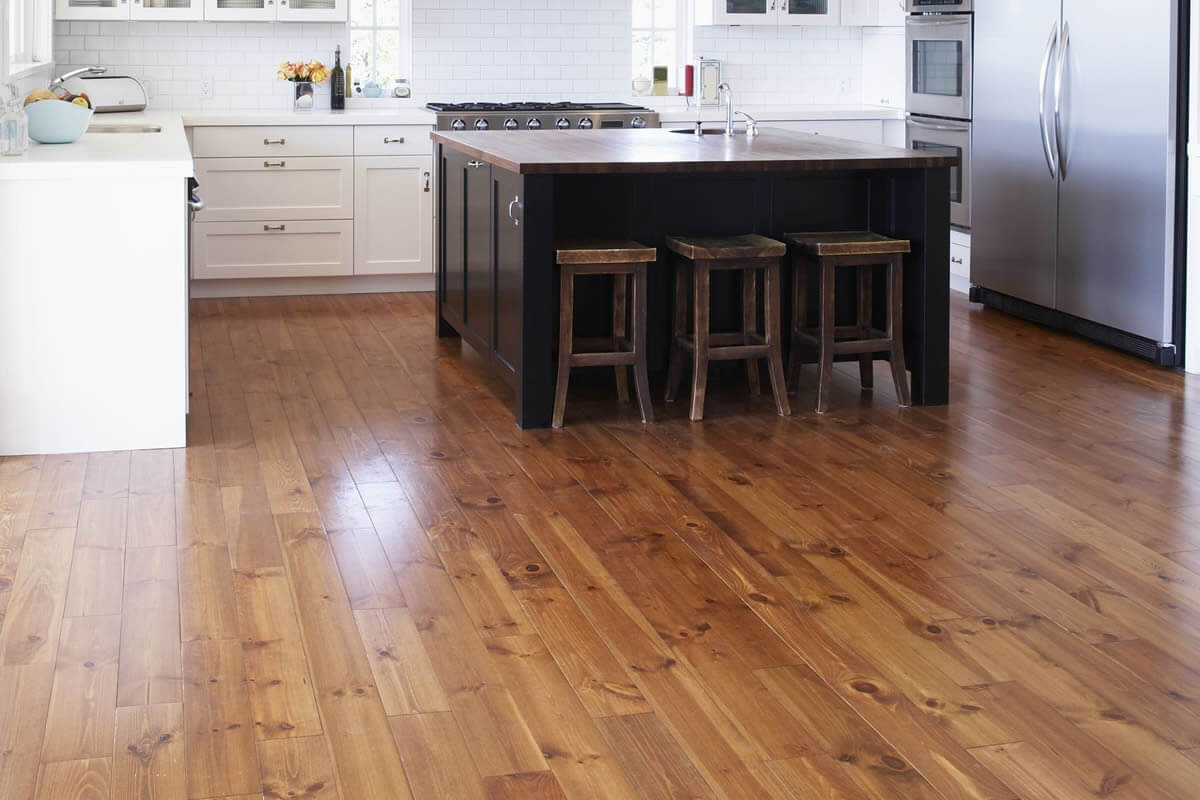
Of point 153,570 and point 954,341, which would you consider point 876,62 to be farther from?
point 153,570

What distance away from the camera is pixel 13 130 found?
4.41 m

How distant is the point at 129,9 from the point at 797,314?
388cm

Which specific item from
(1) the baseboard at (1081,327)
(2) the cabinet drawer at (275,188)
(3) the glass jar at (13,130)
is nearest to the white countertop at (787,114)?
(1) the baseboard at (1081,327)

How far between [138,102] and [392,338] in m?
2.04

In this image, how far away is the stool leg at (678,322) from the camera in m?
5.06

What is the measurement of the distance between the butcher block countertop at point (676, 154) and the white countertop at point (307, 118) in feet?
5.12

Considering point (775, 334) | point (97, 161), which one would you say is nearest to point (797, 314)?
point (775, 334)

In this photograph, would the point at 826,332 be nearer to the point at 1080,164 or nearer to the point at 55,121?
the point at 1080,164

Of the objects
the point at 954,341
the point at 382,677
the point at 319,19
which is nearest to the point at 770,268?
the point at 954,341

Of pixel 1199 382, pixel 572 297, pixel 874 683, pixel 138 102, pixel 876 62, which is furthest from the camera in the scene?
pixel 876 62

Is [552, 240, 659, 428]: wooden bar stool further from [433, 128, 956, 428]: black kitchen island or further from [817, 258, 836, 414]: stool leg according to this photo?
[817, 258, 836, 414]: stool leg

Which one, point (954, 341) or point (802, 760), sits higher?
point (954, 341)

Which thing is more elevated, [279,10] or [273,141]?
[279,10]

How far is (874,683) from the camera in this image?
273 cm
